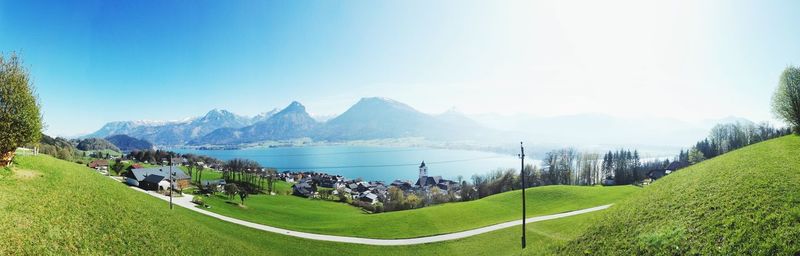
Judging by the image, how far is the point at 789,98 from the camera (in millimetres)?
28125

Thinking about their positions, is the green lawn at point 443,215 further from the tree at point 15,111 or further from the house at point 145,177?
the tree at point 15,111

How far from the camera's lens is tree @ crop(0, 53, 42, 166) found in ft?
53.2

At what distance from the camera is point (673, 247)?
413 inches

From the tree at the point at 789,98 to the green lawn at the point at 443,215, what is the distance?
19.6 meters

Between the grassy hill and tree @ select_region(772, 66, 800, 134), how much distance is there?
14.6 m

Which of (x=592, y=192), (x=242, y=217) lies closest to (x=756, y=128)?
(x=592, y=192)

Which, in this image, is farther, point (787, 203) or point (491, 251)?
point (491, 251)

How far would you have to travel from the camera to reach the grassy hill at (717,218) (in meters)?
9.43

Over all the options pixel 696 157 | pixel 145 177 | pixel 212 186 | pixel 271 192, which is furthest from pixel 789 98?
pixel 271 192

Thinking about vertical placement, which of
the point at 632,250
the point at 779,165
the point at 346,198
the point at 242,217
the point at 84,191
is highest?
the point at 779,165

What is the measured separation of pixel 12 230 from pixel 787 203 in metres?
26.2

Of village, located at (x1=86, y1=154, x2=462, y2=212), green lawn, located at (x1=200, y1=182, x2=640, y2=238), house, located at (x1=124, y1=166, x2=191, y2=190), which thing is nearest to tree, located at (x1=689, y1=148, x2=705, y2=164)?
village, located at (x1=86, y1=154, x2=462, y2=212)

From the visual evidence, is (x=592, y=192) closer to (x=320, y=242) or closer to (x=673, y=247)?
(x=320, y=242)

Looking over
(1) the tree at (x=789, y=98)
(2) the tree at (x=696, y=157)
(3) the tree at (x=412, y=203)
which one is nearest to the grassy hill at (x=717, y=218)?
(1) the tree at (x=789, y=98)
